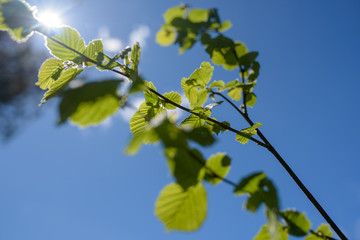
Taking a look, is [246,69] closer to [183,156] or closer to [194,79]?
[194,79]

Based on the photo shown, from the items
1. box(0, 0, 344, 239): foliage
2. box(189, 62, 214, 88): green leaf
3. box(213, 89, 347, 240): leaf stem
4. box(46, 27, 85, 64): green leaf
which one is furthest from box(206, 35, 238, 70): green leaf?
box(46, 27, 85, 64): green leaf

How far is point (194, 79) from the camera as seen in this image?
0.75 meters

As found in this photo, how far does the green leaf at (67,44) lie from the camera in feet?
2.05

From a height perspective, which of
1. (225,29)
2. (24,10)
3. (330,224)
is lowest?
(330,224)

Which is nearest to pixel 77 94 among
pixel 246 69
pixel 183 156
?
pixel 183 156

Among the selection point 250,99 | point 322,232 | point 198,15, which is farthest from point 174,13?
point 322,232

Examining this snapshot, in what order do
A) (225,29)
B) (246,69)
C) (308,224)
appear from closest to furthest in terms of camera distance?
(308,224) → (225,29) → (246,69)

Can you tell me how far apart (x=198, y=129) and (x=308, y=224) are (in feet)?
0.93

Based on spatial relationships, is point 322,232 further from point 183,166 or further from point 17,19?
point 17,19

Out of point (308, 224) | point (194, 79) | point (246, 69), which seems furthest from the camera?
point (194, 79)

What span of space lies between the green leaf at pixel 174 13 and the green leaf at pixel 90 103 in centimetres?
18

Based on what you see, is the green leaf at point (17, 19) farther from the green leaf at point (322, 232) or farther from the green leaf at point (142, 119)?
the green leaf at point (322, 232)

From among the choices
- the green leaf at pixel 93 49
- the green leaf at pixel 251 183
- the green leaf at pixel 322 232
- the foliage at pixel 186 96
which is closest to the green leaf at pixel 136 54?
the foliage at pixel 186 96

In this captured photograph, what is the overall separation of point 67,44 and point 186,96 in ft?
1.22
